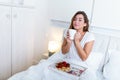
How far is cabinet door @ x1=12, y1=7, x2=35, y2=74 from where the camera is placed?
7.41 ft

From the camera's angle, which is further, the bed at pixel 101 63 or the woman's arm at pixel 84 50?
the woman's arm at pixel 84 50

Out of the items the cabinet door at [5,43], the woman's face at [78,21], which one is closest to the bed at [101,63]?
the woman's face at [78,21]

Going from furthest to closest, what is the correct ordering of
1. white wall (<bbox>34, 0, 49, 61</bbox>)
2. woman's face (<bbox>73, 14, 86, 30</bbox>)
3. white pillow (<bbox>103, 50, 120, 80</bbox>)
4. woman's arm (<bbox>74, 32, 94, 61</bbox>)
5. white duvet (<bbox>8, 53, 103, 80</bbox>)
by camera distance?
white wall (<bbox>34, 0, 49, 61</bbox>)
woman's face (<bbox>73, 14, 86, 30</bbox>)
woman's arm (<bbox>74, 32, 94, 61</bbox>)
white pillow (<bbox>103, 50, 120, 80</bbox>)
white duvet (<bbox>8, 53, 103, 80</bbox>)

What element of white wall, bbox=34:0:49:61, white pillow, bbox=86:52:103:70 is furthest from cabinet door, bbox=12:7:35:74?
white pillow, bbox=86:52:103:70

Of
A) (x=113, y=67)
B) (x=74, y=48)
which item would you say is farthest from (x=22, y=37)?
(x=113, y=67)

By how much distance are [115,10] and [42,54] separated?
1.42 metres

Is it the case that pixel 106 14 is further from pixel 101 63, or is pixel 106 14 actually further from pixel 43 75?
pixel 43 75

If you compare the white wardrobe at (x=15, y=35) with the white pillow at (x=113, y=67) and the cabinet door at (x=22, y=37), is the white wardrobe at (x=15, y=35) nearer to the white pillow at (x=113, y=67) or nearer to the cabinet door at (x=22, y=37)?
the cabinet door at (x=22, y=37)

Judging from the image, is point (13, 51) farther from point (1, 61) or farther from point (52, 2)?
point (52, 2)

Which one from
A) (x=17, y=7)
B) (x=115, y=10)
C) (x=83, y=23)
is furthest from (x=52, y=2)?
(x=115, y=10)

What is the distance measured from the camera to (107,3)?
1959mm

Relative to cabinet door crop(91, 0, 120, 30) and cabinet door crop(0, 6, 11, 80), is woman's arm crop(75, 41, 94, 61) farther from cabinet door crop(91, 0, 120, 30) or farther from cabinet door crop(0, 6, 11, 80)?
cabinet door crop(0, 6, 11, 80)

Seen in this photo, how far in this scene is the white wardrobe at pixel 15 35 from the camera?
212 cm

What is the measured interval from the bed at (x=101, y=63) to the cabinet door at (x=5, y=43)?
62cm
